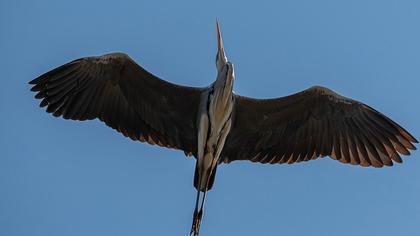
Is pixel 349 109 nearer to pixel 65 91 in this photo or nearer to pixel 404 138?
pixel 404 138

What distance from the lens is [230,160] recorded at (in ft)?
45.6

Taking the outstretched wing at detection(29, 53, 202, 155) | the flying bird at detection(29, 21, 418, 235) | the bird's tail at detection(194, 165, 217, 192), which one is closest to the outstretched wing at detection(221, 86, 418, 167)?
the flying bird at detection(29, 21, 418, 235)

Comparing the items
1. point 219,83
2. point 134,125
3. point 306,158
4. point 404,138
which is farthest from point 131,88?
point 404,138

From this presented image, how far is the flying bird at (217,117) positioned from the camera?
44.0 ft

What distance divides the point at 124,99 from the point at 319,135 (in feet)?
10.6

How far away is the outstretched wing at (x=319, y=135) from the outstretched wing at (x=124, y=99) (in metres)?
0.85

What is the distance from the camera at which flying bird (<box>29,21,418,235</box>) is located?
44.0 feet

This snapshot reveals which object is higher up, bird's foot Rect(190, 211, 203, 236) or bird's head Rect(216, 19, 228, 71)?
bird's head Rect(216, 19, 228, 71)

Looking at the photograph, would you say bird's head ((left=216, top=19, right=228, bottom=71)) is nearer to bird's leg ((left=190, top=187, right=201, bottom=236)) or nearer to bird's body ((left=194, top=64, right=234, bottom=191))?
bird's body ((left=194, top=64, right=234, bottom=191))

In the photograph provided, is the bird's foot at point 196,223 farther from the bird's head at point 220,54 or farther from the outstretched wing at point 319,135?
the bird's head at point 220,54

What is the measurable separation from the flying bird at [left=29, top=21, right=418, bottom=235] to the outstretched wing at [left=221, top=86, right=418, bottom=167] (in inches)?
0.6

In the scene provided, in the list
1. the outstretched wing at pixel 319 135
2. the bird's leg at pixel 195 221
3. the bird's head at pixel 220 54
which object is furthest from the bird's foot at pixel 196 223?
the bird's head at pixel 220 54

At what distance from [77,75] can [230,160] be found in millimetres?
2816

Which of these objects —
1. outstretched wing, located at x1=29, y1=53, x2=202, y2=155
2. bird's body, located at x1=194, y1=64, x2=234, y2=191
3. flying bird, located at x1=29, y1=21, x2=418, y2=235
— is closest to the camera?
bird's body, located at x1=194, y1=64, x2=234, y2=191
